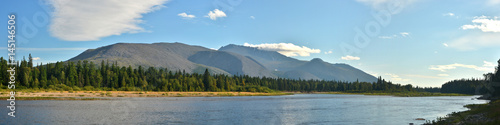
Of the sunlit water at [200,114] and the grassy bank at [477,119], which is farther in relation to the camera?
the sunlit water at [200,114]

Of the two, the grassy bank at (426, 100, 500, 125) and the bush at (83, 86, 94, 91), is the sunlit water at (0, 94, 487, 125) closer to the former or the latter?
the grassy bank at (426, 100, 500, 125)

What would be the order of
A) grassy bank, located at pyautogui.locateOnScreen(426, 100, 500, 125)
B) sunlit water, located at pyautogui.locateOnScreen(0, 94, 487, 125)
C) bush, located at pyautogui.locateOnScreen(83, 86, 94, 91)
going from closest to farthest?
grassy bank, located at pyautogui.locateOnScreen(426, 100, 500, 125) → sunlit water, located at pyautogui.locateOnScreen(0, 94, 487, 125) → bush, located at pyautogui.locateOnScreen(83, 86, 94, 91)

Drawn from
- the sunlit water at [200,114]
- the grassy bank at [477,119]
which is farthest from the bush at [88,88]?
the grassy bank at [477,119]

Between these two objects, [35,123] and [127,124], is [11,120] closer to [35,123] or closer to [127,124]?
[35,123]

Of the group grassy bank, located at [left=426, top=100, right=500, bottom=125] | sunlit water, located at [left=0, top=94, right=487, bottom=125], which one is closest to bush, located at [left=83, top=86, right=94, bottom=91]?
sunlit water, located at [left=0, top=94, right=487, bottom=125]

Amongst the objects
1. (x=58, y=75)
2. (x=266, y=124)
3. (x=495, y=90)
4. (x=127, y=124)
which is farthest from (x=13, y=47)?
(x=495, y=90)

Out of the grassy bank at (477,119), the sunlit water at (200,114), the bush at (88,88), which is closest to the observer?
the grassy bank at (477,119)

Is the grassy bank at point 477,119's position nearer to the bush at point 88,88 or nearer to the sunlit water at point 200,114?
the sunlit water at point 200,114

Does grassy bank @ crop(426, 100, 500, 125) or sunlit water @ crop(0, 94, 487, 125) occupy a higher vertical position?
grassy bank @ crop(426, 100, 500, 125)

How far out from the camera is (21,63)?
17388 centimetres

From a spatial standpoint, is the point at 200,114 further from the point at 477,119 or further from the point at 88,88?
the point at 88,88

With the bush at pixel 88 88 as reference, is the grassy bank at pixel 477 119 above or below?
below

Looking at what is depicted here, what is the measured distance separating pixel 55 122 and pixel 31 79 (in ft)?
405

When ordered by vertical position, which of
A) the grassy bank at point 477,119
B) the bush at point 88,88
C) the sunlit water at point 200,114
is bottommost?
the sunlit water at point 200,114
